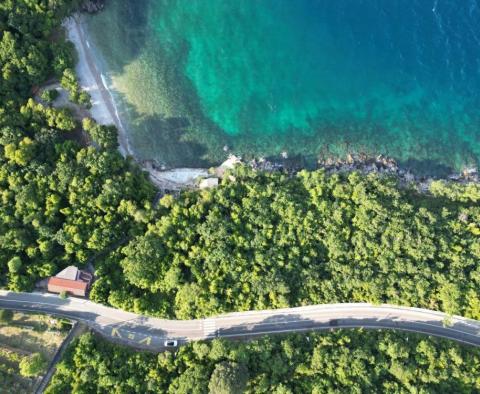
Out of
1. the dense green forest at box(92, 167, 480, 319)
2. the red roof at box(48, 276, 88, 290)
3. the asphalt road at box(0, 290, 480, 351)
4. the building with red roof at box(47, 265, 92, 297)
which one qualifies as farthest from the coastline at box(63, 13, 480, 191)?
the asphalt road at box(0, 290, 480, 351)

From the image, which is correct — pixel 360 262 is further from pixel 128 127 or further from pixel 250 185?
pixel 128 127

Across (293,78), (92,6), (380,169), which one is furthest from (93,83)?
(380,169)

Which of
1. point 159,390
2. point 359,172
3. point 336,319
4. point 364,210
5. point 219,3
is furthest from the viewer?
point 219,3

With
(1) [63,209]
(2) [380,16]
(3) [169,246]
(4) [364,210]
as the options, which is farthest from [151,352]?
Result: (2) [380,16]

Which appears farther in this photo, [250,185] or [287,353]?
[250,185]

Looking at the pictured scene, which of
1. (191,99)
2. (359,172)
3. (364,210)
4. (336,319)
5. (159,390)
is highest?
(191,99)

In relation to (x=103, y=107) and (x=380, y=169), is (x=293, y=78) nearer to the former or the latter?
(x=380, y=169)
